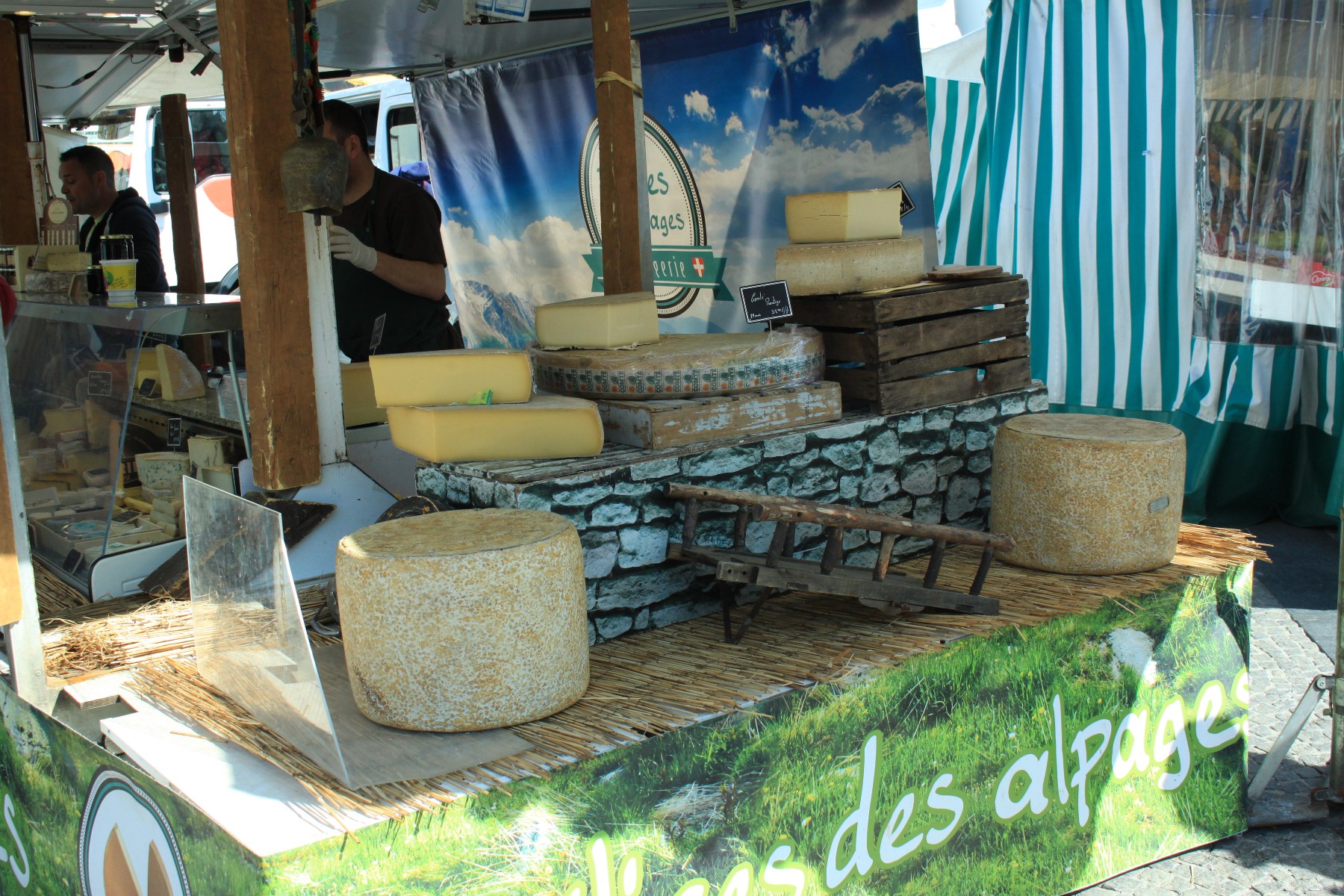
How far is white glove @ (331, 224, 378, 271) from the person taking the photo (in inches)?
128

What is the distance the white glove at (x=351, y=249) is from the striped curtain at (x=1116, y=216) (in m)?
3.37

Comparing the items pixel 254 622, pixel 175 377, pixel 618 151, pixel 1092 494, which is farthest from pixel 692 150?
pixel 254 622

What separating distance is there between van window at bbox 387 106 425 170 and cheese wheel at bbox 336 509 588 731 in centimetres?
807

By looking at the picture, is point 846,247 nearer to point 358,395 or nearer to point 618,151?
point 618,151

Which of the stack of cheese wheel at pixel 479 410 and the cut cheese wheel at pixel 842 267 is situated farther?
the cut cheese wheel at pixel 842 267

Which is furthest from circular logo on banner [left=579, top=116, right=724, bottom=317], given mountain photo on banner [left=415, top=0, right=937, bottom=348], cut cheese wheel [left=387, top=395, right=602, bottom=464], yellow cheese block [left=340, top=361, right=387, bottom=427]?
cut cheese wheel [left=387, top=395, right=602, bottom=464]

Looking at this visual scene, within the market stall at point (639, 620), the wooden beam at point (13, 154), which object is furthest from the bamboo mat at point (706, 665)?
the wooden beam at point (13, 154)

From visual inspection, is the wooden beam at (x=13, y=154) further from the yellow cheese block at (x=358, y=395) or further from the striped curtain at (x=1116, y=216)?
the striped curtain at (x=1116, y=216)

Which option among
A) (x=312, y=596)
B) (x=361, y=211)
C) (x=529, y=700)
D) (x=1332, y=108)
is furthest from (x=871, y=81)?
(x=529, y=700)

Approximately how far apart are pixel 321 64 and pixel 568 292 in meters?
1.90

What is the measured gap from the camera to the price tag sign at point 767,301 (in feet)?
9.41

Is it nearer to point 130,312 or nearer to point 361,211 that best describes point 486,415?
point 130,312

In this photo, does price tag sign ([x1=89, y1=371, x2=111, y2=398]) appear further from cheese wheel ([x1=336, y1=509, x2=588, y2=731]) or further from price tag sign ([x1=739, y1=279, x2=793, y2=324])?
price tag sign ([x1=739, y1=279, x2=793, y2=324])

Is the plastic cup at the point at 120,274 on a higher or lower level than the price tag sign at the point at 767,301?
higher
